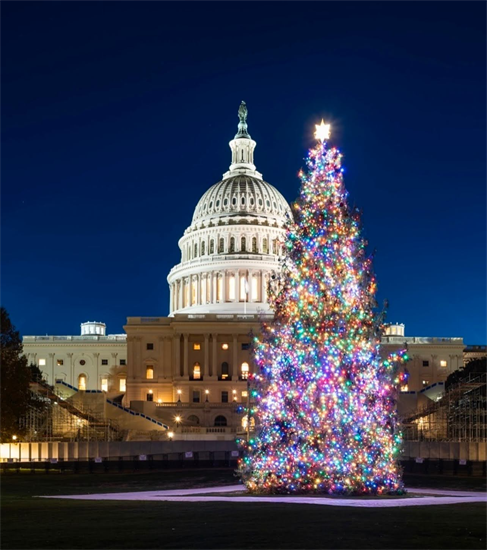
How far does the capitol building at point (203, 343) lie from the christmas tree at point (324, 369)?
71.3 metres

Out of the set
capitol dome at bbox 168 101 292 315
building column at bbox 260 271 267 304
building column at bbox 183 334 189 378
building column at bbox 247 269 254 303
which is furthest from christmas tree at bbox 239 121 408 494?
building column at bbox 247 269 254 303

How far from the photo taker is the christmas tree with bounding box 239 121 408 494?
36.1m

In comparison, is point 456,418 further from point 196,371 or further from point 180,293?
point 180,293

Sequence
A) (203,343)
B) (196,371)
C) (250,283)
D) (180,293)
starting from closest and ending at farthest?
(196,371)
(203,343)
(250,283)
(180,293)

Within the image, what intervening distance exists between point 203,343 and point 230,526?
127 m

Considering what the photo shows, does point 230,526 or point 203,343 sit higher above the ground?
point 203,343

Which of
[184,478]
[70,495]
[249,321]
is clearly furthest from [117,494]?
[249,321]

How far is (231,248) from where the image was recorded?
183m

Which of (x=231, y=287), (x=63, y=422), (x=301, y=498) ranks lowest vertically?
(x=63, y=422)

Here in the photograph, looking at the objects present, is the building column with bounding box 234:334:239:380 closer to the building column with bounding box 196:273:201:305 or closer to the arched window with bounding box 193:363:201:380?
the arched window with bounding box 193:363:201:380

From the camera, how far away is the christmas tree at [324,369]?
36094mm

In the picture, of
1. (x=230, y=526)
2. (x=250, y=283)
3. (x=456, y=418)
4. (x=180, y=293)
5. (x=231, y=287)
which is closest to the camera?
(x=230, y=526)

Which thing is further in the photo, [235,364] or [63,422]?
[235,364]

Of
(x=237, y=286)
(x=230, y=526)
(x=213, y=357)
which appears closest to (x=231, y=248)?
(x=237, y=286)
